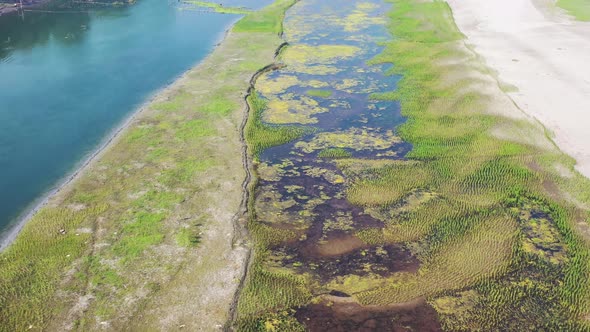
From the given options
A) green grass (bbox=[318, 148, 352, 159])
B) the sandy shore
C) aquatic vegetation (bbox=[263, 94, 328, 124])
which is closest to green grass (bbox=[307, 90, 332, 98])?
aquatic vegetation (bbox=[263, 94, 328, 124])

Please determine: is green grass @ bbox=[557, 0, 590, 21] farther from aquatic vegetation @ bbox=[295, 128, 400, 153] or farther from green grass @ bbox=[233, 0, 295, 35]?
aquatic vegetation @ bbox=[295, 128, 400, 153]

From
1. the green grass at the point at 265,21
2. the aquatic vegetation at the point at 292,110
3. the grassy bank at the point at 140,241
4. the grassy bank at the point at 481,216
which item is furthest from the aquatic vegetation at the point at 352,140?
the green grass at the point at 265,21

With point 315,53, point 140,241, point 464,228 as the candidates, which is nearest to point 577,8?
point 315,53

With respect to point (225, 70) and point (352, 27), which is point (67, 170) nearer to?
point (225, 70)

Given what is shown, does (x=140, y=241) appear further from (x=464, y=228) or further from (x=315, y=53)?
Answer: (x=315, y=53)

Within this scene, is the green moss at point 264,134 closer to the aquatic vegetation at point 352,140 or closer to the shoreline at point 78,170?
the aquatic vegetation at point 352,140
